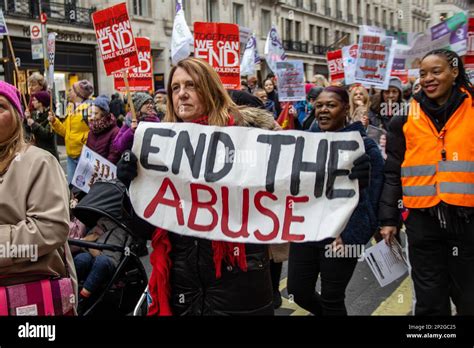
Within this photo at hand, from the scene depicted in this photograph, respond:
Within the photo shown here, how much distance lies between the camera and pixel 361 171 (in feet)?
9.49

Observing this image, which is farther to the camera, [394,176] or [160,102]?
[160,102]

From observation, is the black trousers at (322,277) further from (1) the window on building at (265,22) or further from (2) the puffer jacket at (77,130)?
(1) the window on building at (265,22)

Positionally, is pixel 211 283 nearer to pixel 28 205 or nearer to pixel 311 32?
pixel 28 205

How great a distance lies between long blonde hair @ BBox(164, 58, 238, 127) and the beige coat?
2.62ft

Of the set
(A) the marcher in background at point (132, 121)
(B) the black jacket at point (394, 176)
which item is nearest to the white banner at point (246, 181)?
(B) the black jacket at point (394, 176)

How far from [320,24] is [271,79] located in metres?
37.8

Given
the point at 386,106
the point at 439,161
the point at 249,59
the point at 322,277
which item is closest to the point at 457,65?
the point at 439,161

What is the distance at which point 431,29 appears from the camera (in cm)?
740

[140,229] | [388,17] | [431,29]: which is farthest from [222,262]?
[388,17]

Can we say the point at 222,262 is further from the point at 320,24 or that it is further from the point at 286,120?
the point at 320,24

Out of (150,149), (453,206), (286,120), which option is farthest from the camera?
(286,120)

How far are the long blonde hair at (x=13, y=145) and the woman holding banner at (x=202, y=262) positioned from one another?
1.70 feet

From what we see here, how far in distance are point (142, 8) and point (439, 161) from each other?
84.1 feet

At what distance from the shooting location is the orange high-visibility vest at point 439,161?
329 centimetres
